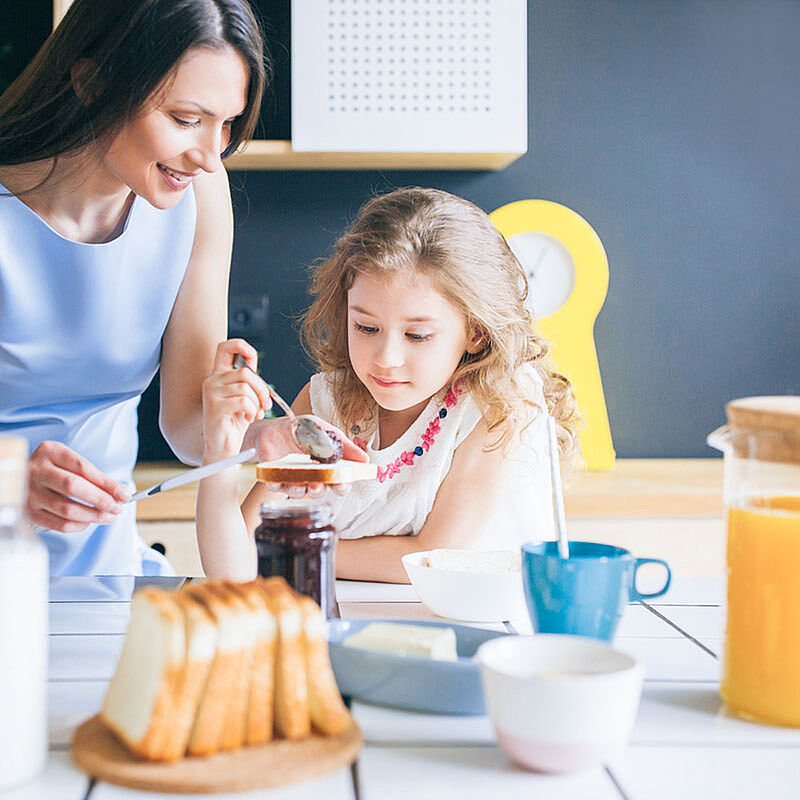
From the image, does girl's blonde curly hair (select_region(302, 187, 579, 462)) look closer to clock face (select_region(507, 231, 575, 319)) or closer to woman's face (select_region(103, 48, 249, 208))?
woman's face (select_region(103, 48, 249, 208))

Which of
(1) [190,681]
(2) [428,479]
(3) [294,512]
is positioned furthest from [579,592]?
(2) [428,479]

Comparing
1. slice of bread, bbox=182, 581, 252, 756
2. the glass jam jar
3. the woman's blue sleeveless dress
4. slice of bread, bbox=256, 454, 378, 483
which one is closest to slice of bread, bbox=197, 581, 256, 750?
slice of bread, bbox=182, 581, 252, 756

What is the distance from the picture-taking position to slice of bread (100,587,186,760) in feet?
1.95

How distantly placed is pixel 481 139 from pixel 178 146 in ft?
4.31

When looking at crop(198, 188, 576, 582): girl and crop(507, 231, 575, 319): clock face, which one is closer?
crop(198, 188, 576, 582): girl

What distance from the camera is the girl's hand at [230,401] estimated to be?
4.38 feet

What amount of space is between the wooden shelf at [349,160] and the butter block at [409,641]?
1.83m

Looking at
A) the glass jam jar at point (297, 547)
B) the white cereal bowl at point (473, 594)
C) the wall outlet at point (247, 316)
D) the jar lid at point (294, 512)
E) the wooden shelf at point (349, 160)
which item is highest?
the wooden shelf at point (349, 160)

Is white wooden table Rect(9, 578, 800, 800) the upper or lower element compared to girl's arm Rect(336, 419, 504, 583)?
lower

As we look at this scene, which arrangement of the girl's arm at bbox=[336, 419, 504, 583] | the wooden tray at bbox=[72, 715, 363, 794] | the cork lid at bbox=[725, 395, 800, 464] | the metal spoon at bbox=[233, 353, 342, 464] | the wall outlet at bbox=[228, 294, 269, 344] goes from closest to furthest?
1. the wooden tray at bbox=[72, 715, 363, 794]
2. the cork lid at bbox=[725, 395, 800, 464]
3. the metal spoon at bbox=[233, 353, 342, 464]
4. the girl's arm at bbox=[336, 419, 504, 583]
5. the wall outlet at bbox=[228, 294, 269, 344]

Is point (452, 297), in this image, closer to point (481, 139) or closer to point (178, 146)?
point (178, 146)

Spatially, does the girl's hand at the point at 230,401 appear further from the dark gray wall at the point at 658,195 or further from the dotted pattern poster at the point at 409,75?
the dark gray wall at the point at 658,195

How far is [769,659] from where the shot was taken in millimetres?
721

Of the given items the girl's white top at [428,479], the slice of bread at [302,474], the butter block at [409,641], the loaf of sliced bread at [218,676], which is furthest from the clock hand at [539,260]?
the loaf of sliced bread at [218,676]
